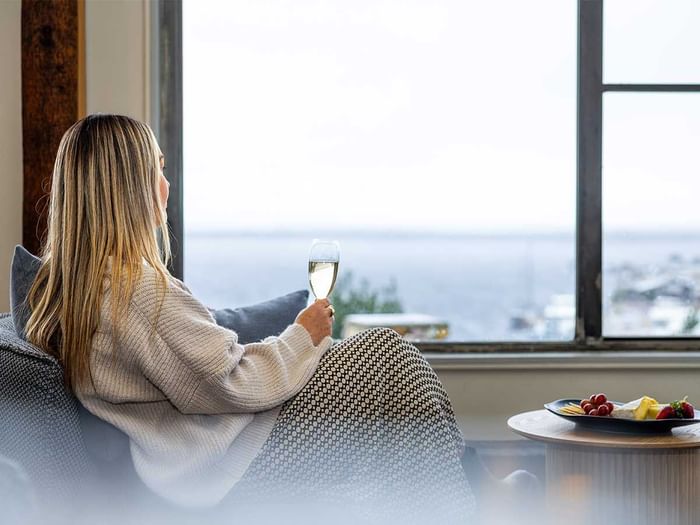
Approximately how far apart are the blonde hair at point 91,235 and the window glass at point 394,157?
1356 mm

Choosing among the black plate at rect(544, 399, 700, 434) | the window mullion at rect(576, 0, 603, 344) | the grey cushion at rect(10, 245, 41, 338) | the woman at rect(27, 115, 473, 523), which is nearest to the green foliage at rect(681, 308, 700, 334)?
the window mullion at rect(576, 0, 603, 344)

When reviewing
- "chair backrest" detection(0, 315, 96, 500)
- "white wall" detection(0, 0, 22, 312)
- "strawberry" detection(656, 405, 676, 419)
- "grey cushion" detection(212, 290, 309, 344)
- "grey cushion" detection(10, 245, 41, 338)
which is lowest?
"strawberry" detection(656, 405, 676, 419)

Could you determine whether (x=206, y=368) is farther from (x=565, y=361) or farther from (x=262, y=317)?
(x=565, y=361)

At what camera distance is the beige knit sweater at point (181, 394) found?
5.98 feet

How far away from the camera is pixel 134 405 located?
74.7 inches

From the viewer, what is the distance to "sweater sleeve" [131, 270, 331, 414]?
5.98ft

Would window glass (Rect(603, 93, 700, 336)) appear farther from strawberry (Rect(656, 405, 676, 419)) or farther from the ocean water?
strawberry (Rect(656, 405, 676, 419))

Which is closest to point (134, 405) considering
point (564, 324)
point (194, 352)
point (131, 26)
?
point (194, 352)

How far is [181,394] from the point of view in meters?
1.85

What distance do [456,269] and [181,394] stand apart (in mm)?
1775

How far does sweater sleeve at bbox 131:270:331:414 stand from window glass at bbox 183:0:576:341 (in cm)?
146

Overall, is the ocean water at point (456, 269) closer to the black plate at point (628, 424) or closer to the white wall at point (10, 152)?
the white wall at point (10, 152)

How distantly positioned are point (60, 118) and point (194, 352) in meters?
1.52

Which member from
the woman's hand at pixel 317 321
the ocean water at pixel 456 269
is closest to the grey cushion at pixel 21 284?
the woman's hand at pixel 317 321
